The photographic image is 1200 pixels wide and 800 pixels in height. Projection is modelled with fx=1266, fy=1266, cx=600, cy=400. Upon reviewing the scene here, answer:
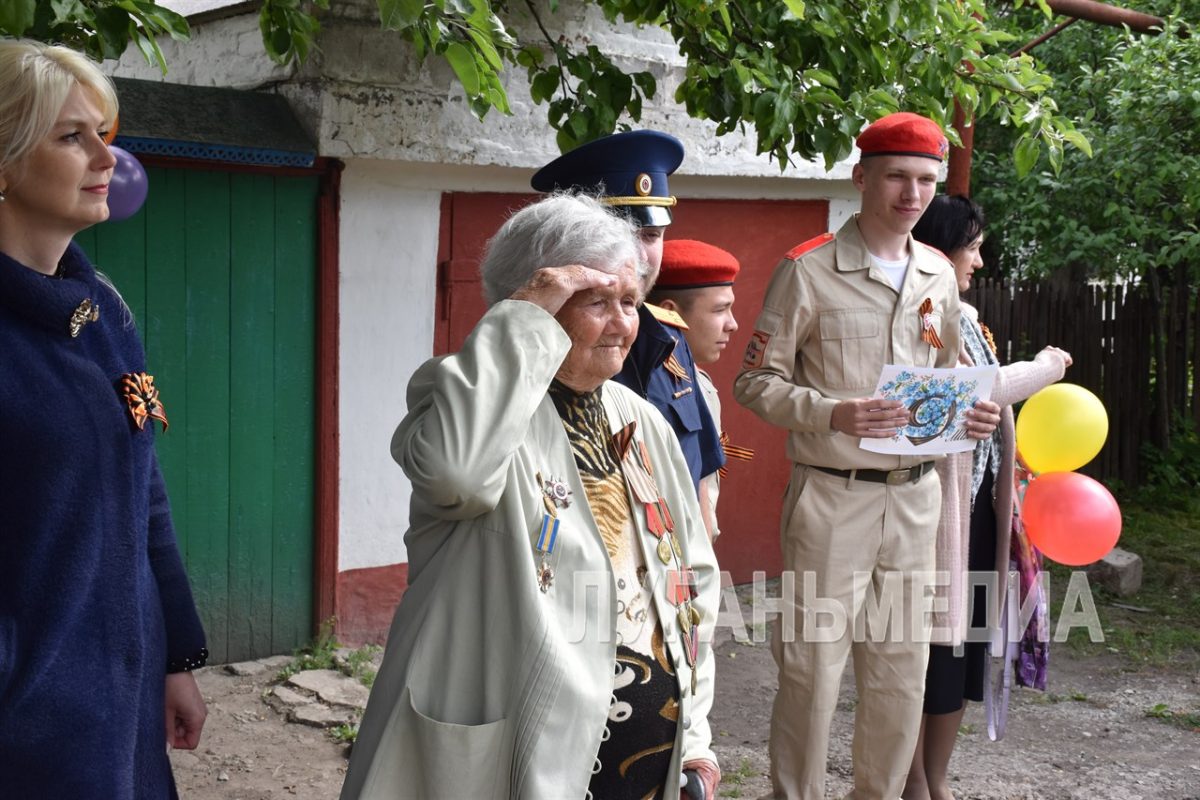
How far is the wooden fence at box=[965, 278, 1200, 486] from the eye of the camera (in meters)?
10.1

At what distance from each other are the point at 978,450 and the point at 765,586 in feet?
9.43

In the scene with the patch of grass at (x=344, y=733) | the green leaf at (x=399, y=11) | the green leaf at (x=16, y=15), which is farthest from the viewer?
the patch of grass at (x=344, y=733)

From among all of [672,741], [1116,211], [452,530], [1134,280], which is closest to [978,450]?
[672,741]

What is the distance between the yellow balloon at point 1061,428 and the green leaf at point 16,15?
3240 millimetres

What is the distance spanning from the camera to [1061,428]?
4.26 m

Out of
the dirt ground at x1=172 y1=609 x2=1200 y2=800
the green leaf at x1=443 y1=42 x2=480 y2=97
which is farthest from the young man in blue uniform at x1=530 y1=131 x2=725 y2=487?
the dirt ground at x1=172 y1=609 x2=1200 y2=800

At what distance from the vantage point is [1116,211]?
9.43m

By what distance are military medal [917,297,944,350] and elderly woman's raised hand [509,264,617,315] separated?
2.03 m

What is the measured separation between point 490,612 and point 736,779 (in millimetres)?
2750

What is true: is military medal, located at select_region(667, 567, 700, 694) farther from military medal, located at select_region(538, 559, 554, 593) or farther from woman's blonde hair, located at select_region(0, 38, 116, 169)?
woman's blonde hair, located at select_region(0, 38, 116, 169)

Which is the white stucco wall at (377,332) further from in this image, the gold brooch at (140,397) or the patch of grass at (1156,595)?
the patch of grass at (1156,595)

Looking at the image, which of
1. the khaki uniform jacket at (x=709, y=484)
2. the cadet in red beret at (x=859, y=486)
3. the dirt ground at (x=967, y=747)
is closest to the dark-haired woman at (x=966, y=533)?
the cadet in red beret at (x=859, y=486)

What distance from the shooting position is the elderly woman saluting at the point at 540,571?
1.94m

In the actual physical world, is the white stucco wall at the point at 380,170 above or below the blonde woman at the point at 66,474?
above
